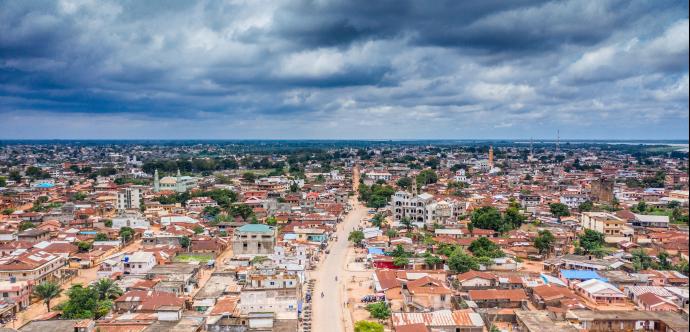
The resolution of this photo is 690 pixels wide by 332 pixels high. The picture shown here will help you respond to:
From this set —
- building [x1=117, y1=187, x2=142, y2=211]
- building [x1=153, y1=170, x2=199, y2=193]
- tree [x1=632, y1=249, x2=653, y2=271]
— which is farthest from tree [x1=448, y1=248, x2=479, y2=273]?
building [x1=153, y1=170, x2=199, y2=193]

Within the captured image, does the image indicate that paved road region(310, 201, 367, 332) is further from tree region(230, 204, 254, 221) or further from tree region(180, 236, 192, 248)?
tree region(230, 204, 254, 221)

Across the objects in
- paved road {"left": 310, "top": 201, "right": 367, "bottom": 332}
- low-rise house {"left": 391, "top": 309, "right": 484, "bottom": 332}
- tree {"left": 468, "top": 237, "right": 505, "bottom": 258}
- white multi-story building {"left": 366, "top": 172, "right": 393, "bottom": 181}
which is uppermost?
white multi-story building {"left": 366, "top": 172, "right": 393, "bottom": 181}

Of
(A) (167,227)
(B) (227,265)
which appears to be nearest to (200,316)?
(B) (227,265)

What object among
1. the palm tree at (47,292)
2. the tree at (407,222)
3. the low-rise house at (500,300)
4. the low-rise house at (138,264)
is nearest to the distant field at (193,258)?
the low-rise house at (138,264)

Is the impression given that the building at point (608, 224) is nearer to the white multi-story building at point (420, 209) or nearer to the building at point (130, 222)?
the white multi-story building at point (420, 209)

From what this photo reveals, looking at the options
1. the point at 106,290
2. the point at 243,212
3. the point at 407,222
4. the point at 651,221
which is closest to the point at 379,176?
the point at 243,212
